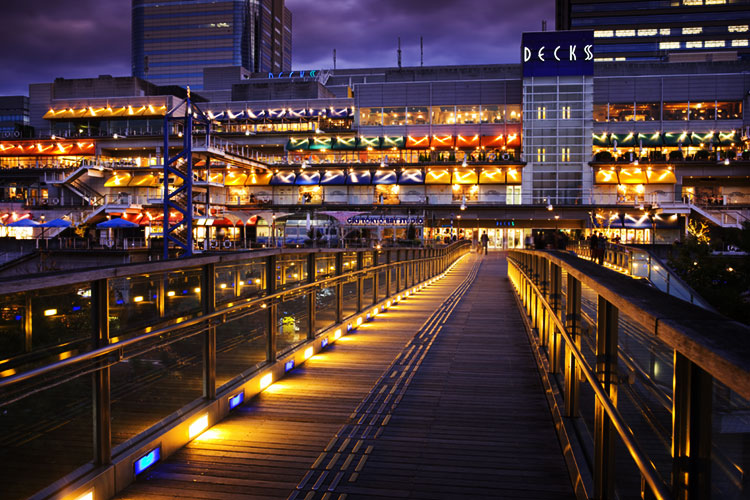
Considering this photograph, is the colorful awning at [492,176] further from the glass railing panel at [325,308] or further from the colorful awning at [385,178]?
the glass railing panel at [325,308]

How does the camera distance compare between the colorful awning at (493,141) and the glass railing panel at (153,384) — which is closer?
the glass railing panel at (153,384)

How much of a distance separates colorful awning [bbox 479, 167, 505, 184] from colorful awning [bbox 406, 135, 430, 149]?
277 inches

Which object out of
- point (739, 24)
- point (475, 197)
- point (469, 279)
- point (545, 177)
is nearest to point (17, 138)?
point (475, 197)

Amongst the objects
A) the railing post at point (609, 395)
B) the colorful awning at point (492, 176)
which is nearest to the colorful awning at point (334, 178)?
the colorful awning at point (492, 176)

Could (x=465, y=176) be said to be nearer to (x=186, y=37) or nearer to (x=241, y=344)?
(x=241, y=344)

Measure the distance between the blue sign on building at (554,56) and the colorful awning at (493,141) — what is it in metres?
7.03

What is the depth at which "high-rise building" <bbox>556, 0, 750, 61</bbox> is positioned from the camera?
11631 centimetres

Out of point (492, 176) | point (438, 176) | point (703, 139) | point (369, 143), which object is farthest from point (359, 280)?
point (703, 139)

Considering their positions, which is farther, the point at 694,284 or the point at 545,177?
the point at 545,177

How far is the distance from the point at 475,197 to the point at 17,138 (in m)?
57.3

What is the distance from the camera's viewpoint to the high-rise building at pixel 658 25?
4579 inches

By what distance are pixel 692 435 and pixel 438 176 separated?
2713 inches

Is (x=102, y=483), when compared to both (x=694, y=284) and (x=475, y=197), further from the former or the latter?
(x=475, y=197)

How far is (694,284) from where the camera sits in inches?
1544
